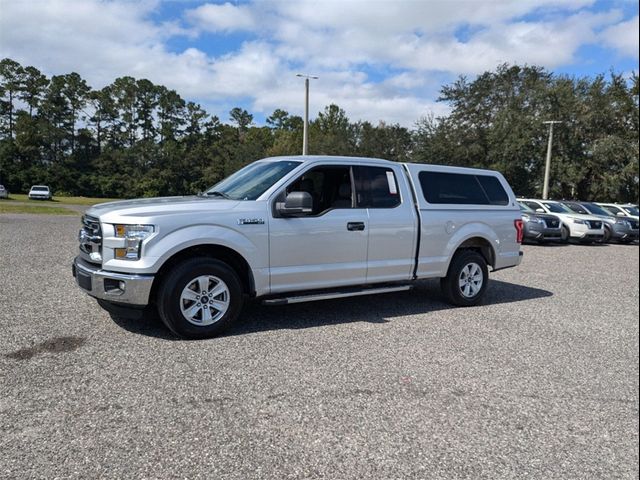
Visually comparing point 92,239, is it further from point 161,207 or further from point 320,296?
point 320,296

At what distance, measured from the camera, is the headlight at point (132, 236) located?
4672 mm

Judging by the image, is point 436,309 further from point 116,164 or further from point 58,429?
point 116,164

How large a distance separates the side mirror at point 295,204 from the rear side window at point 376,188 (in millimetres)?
923

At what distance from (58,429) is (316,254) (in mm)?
3108

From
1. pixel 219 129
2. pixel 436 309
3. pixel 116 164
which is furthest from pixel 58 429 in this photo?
pixel 219 129

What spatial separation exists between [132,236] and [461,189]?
452 cm

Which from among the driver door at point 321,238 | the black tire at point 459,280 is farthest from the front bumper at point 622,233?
the driver door at point 321,238

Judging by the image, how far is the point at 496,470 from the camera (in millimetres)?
2828

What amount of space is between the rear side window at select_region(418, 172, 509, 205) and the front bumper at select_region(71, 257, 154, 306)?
3.75m

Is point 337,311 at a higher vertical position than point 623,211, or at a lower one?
lower

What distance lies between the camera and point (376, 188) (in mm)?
6152

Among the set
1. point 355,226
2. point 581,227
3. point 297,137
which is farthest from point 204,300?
point 297,137

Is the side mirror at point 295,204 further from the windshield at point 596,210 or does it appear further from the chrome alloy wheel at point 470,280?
the windshield at point 596,210

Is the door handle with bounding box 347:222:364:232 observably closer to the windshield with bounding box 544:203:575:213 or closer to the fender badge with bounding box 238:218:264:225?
the fender badge with bounding box 238:218:264:225
